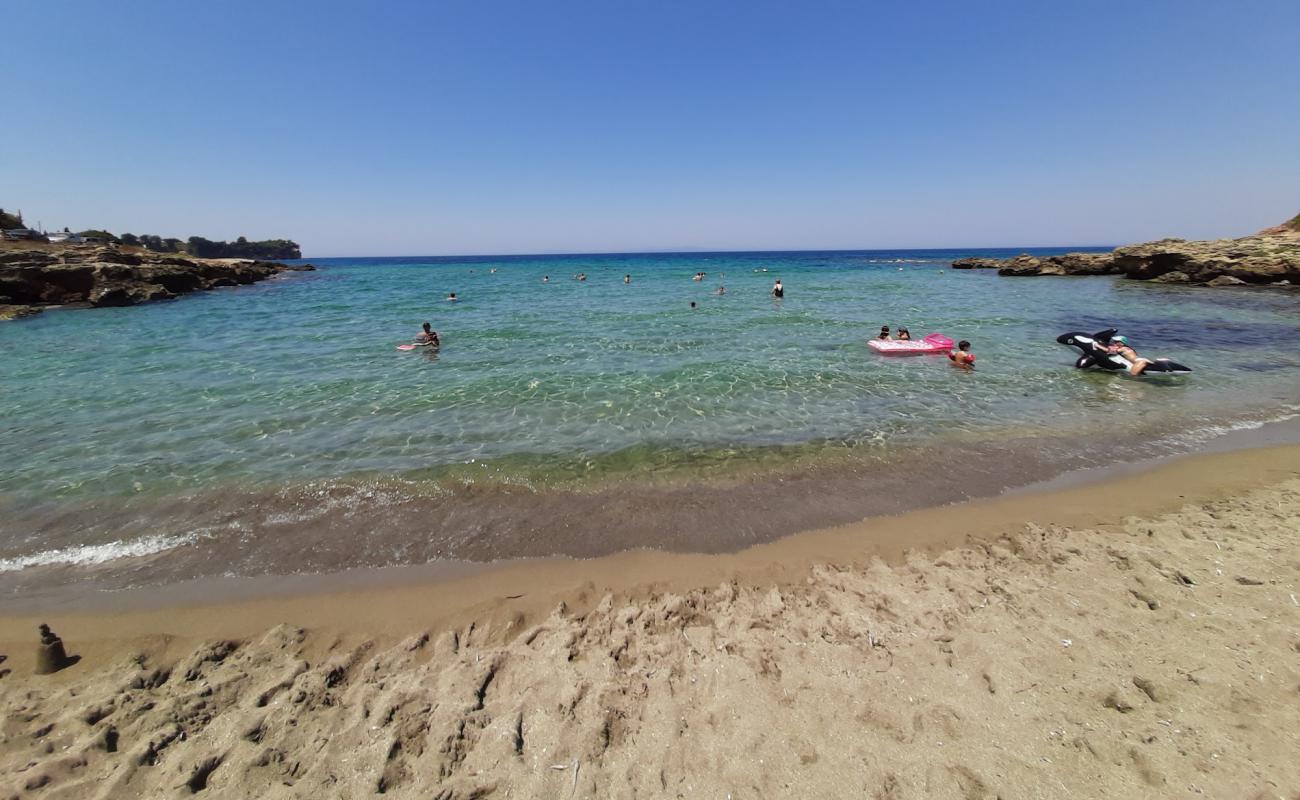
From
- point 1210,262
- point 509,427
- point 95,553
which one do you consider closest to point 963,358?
point 509,427

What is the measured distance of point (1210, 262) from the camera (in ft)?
112

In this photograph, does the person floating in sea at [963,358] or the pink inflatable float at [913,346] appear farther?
the pink inflatable float at [913,346]

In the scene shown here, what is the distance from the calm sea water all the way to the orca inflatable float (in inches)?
20.1

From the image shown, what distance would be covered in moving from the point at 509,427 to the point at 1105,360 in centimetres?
1600

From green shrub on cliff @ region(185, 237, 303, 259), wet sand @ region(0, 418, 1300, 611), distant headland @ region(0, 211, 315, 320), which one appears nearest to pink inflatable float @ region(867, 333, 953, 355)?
wet sand @ region(0, 418, 1300, 611)

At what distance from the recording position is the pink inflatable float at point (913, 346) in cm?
1622

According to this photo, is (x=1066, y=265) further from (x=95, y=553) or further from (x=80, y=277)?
(x=80, y=277)

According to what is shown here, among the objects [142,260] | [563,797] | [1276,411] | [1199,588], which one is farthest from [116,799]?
[142,260]

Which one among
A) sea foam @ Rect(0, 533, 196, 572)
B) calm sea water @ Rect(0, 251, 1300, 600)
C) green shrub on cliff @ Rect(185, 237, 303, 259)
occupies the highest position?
green shrub on cliff @ Rect(185, 237, 303, 259)

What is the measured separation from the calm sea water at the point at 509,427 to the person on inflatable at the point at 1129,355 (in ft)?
1.39

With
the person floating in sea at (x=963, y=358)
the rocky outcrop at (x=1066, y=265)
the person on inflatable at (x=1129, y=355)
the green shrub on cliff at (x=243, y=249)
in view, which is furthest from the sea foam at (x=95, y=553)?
the green shrub on cliff at (x=243, y=249)

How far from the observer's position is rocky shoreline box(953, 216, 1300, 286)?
105 ft

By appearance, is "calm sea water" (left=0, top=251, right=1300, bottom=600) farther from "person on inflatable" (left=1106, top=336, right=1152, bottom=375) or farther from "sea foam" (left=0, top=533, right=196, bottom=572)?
"person on inflatable" (left=1106, top=336, right=1152, bottom=375)

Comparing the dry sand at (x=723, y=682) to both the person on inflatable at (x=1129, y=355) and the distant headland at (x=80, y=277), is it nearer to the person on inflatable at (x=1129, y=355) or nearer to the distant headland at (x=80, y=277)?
the person on inflatable at (x=1129, y=355)
